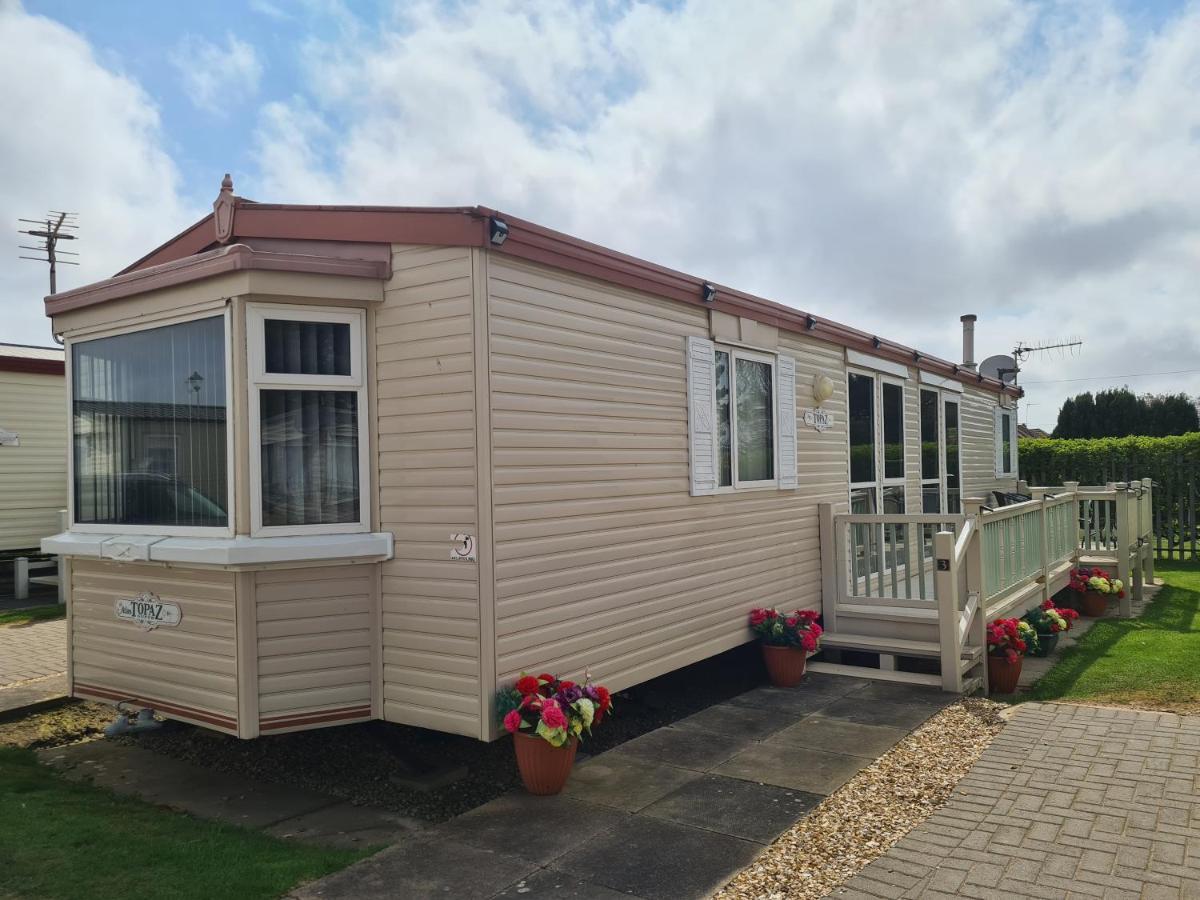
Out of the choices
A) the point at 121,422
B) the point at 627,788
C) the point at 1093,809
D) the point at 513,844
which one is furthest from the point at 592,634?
the point at 121,422

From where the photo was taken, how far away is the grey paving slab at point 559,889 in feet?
10.4

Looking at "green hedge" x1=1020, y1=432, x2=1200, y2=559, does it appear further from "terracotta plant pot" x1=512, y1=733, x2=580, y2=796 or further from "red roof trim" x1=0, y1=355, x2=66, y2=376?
"red roof trim" x1=0, y1=355, x2=66, y2=376

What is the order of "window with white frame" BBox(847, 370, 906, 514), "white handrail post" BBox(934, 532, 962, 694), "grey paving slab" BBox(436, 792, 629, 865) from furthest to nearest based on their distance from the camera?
"window with white frame" BBox(847, 370, 906, 514), "white handrail post" BBox(934, 532, 962, 694), "grey paving slab" BBox(436, 792, 629, 865)

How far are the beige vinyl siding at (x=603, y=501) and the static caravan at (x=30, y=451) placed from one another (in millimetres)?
9596

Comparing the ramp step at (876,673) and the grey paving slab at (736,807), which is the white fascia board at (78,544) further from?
the ramp step at (876,673)

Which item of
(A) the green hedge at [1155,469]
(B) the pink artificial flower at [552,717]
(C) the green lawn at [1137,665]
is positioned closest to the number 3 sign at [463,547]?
(B) the pink artificial flower at [552,717]

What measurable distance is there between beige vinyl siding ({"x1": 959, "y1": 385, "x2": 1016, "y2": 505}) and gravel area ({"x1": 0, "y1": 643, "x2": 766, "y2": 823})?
650 centimetres

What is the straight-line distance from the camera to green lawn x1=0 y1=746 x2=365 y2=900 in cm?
325

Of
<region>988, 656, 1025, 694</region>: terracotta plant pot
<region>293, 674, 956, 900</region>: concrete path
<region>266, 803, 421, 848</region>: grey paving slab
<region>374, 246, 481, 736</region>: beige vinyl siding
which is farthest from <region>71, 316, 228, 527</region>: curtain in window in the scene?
<region>988, 656, 1025, 694</region>: terracotta plant pot

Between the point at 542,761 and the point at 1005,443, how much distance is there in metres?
11.3

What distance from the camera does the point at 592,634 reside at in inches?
193

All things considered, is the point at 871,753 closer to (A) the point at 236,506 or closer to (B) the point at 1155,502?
(A) the point at 236,506

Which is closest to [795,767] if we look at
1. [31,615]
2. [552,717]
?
[552,717]

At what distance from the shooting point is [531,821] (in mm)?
3941
